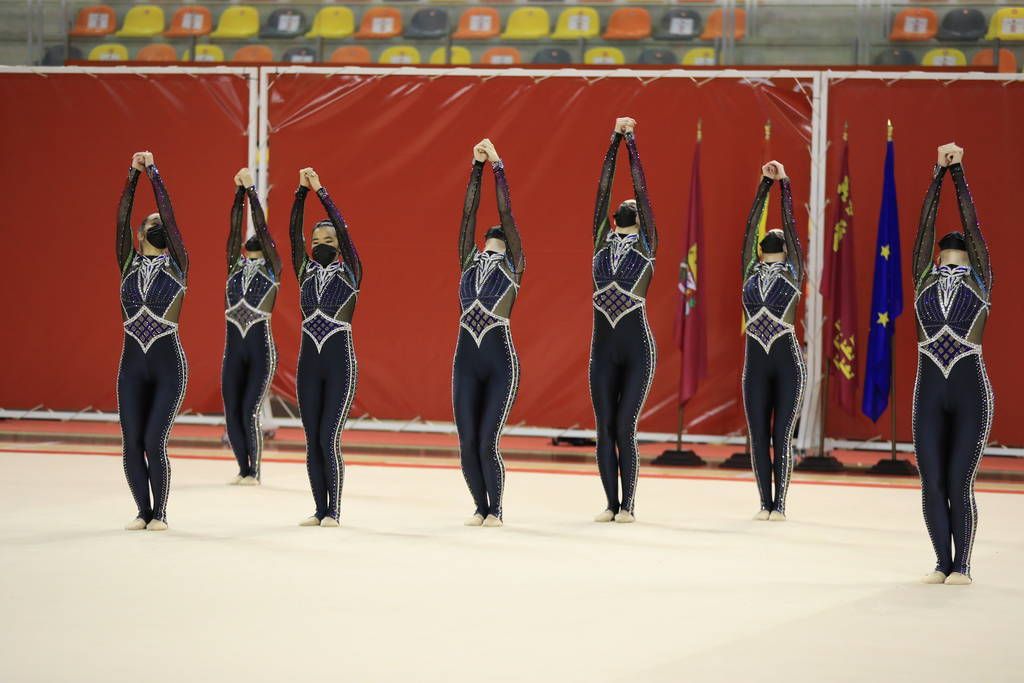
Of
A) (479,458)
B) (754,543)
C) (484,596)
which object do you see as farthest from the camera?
(479,458)

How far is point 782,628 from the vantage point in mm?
4359

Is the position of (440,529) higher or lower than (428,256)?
lower

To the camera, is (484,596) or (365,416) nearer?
(484,596)

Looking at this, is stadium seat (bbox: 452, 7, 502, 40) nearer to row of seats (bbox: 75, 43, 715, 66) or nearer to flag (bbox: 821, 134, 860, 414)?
row of seats (bbox: 75, 43, 715, 66)

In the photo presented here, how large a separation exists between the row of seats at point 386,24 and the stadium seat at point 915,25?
1.79m

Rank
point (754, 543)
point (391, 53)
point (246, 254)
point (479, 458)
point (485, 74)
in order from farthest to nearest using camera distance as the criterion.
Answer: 1. point (391, 53)
2. point (485, 74)
3. point (246, 254)
4. point (479, 458)
5. point (754, 543)

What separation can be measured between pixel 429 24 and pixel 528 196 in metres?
2.90

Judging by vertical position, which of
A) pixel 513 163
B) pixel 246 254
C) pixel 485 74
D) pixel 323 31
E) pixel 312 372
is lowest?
pixel 312 372

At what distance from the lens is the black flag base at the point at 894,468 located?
976 cm

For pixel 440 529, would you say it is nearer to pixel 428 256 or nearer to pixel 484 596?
pixel 484 596

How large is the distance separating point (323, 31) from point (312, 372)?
7.53 meters

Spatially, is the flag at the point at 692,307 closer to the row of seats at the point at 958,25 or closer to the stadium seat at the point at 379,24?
the row of seats at the point at 958,25

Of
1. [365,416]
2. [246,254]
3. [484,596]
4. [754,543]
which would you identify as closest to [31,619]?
[484,596]

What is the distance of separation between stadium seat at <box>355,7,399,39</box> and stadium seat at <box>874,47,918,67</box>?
5004 millimetres
